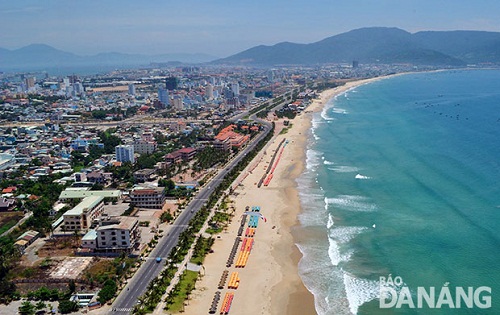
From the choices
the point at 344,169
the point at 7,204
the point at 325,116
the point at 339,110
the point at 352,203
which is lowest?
the point at 7,204

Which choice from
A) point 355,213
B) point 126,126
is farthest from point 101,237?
point 126,126

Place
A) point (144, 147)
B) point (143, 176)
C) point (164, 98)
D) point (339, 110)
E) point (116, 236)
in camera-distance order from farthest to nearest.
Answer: point (164, 98) → point (339, 110) → point (144, 147) → point (143, 176) → point (116, 236)

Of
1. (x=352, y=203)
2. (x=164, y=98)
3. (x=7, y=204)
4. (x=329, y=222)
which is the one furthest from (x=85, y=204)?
(x=164, y=98)

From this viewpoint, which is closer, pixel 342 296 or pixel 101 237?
pixel 342 296

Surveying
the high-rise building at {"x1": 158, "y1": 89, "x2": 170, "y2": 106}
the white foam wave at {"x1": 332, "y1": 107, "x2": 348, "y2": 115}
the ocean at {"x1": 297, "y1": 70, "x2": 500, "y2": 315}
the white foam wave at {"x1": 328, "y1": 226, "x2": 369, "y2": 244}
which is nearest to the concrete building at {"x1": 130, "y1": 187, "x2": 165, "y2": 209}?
the ocean at {"x1": 297, "y1": 70, "x2": 500, "y2": 315}

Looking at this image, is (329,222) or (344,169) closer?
(329,222)

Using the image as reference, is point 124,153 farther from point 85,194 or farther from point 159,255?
Answer: point 159,255

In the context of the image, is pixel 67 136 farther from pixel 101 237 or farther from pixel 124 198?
pixel 101 237
